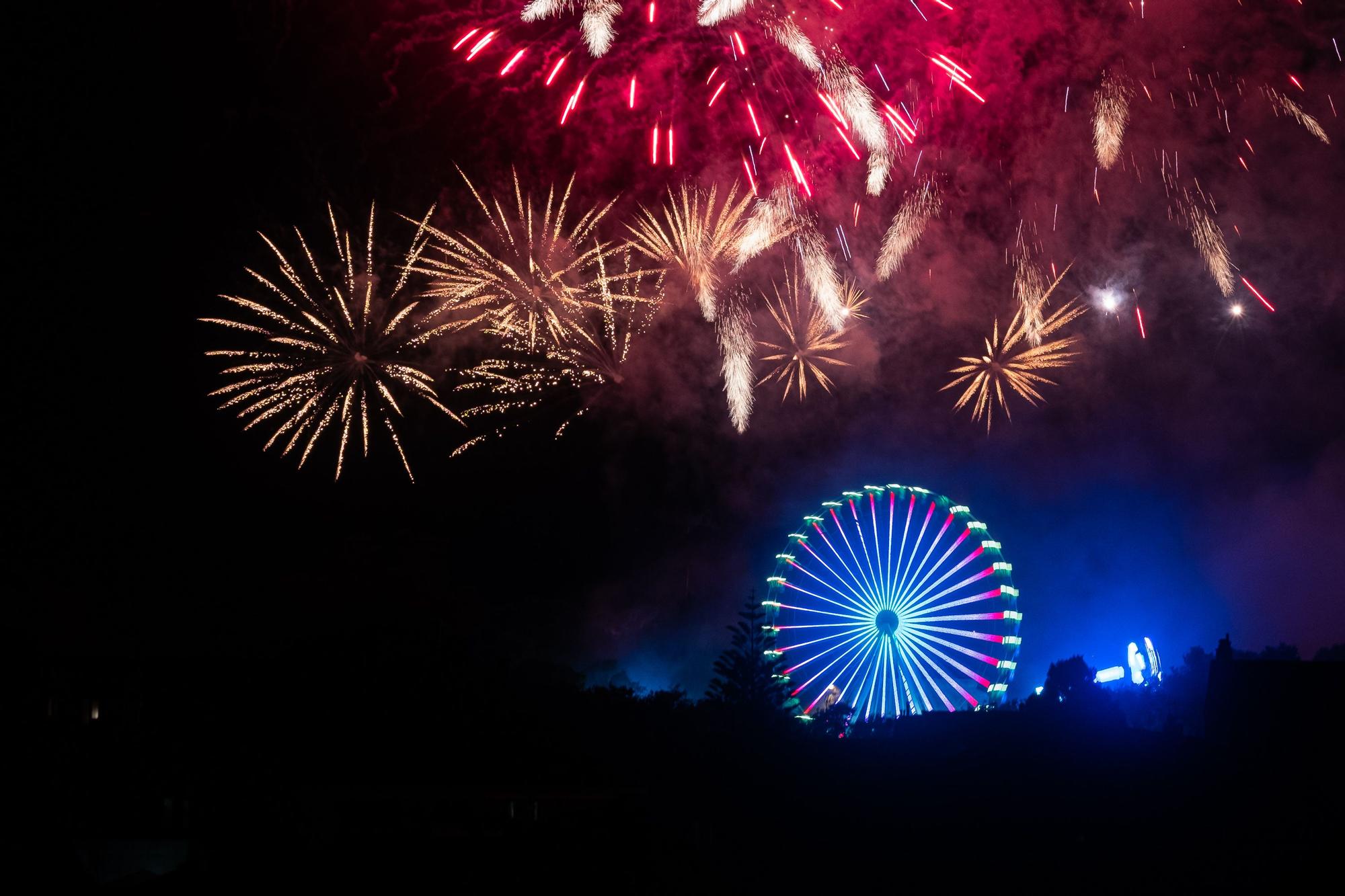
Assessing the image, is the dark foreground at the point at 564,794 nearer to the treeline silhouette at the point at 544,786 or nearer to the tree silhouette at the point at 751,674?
the treeline silhouette at the point at 544,786

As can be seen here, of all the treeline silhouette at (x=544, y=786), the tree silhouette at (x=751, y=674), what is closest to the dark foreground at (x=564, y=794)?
the treeline silhouette at (x=544, y=786)

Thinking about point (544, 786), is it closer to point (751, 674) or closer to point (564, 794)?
point (564, 794)

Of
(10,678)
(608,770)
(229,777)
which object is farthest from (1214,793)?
(10,678)

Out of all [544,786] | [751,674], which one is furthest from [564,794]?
[751,674]

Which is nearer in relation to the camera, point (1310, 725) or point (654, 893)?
point (654, 893)

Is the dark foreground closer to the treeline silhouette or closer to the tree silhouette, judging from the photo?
the treeline silhouette

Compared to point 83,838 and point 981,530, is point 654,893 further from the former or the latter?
point 981,530

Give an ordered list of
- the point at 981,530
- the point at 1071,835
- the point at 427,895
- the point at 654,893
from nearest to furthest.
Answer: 1. the point at 427,895
2. the point at 654,893
3. the point at 1071,835
4. the point at 981,530

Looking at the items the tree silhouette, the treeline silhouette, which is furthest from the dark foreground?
the tree silhouette
